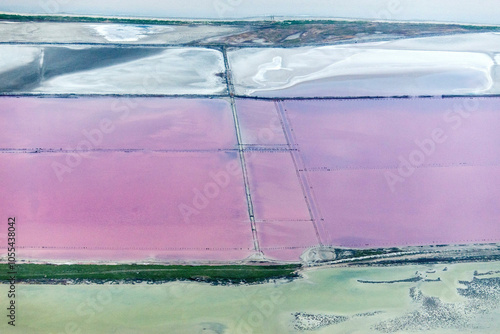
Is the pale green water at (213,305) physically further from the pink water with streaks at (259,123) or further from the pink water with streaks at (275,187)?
the pink water with streaks at (259,123)

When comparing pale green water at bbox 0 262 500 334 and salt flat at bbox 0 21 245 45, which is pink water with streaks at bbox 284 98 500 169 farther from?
salt flat at bbox 0 21 245 45

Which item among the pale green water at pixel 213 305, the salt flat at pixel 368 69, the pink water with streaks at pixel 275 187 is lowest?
the pale green water at pixel 213 305

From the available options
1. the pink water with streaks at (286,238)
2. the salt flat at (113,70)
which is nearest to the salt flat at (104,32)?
the salt flat at (113,70)

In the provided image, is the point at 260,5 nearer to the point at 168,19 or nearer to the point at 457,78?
the point at 168,19

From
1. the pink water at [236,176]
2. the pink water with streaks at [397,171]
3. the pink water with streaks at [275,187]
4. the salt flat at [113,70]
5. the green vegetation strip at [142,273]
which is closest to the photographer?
the green vegetation strip at [142,273]

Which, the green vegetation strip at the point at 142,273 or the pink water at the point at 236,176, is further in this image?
the pink water at the point at 236,176
